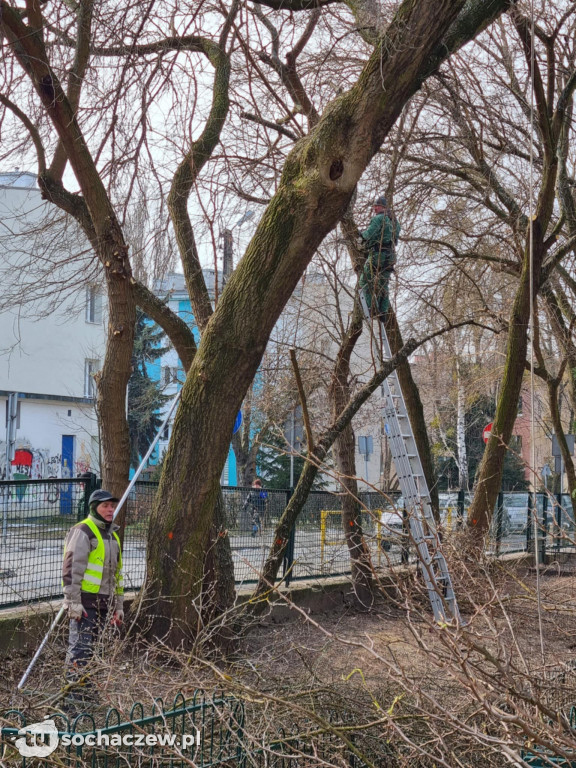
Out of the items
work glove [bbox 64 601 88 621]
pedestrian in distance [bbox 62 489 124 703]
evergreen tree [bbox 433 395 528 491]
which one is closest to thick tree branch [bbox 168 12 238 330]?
pedestrian in distance [bbox 62 489 124 703]

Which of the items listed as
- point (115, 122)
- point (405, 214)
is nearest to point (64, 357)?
point (405, 214)

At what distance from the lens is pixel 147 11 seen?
812cm

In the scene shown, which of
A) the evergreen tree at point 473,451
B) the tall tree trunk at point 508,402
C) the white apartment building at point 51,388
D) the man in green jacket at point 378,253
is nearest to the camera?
the man in green jacket at point 378,253

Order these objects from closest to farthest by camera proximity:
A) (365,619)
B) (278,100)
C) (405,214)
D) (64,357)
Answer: (278,100), (365,619), (405,214), (64,357)

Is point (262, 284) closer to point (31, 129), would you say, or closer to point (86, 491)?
point (31, 129)

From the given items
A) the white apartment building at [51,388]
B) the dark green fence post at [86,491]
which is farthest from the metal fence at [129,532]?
the white apartment building at [51,388]

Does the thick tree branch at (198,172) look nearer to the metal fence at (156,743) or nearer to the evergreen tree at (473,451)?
the metal fence at (156,743)

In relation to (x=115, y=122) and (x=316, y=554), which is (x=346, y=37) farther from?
(x=316, y=554)

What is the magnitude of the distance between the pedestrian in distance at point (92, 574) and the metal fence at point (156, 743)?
226cm

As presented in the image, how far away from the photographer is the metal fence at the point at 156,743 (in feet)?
12.7

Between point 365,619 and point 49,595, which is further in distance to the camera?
point 365,619

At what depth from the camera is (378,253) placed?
382 inches

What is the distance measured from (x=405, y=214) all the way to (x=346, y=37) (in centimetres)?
297

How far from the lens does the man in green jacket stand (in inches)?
381
